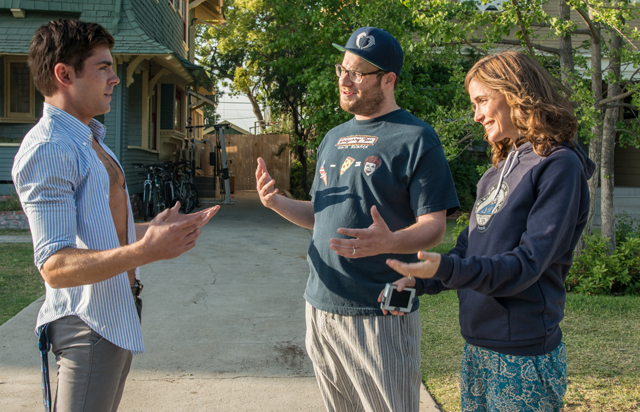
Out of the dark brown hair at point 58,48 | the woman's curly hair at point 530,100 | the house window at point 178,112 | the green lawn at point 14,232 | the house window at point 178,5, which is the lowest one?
the green lawn at point 14,232

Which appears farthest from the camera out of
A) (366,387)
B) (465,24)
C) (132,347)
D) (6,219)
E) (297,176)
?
(297,176)

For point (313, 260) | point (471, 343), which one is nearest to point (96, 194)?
point (313, 260)

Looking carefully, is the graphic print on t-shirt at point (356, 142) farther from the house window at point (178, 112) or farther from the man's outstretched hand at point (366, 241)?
the house window at point (178, 112)

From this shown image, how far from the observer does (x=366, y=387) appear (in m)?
2.06

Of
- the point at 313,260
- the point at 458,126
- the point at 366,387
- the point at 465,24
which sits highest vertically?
the point at 465,24

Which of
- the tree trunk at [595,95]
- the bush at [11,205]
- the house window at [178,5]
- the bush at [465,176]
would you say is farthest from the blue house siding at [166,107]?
the tree trunk at [595,95]

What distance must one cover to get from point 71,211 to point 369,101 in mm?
1201

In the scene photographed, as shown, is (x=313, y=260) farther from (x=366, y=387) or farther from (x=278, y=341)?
(x=278, y=341)

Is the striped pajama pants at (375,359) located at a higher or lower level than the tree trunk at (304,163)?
lower

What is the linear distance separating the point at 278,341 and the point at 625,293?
13.5 ft

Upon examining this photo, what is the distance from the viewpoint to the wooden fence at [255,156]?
2077 centimetres

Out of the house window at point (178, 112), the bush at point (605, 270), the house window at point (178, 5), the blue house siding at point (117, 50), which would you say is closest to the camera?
the bush at point (605, 270)

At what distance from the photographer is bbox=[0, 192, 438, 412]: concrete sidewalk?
3283 millimetres

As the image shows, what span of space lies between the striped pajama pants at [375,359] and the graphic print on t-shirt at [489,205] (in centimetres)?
48
